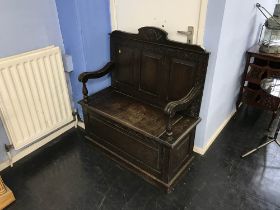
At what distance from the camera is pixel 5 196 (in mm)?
1810

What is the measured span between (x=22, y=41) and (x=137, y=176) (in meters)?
1.56

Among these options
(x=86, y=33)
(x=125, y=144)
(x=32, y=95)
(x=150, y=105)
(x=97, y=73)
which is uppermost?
(x=86, y=33)

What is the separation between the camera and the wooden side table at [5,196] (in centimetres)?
179

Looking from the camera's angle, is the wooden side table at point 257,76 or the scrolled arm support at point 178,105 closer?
the scrolled arm support at point 178,105

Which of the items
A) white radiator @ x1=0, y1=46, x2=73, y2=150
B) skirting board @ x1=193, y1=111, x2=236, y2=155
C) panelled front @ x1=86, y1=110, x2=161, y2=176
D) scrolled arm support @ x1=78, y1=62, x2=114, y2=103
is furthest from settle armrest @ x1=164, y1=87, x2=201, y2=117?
white radiator @ x1=0, y1=46, x2=73, y2=150

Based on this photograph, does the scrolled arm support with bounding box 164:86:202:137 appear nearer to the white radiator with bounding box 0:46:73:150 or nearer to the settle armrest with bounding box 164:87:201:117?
the settle armrest with bounding box 164:87:201:117

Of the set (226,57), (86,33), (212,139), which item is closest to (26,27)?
(86,33)

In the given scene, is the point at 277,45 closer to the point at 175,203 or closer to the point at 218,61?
the point at 218,61

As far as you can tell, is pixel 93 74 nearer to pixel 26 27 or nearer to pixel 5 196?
pixel 26 27

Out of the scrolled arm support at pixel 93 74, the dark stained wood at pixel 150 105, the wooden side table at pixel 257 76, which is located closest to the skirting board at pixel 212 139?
the dark stained wood at pixel 150 105

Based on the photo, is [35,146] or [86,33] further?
[35,146]

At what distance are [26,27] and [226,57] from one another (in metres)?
1.77

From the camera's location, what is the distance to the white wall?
1.80 metres

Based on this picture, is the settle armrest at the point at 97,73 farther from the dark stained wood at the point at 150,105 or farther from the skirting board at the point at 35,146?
the skirting board at the point at 35,146
